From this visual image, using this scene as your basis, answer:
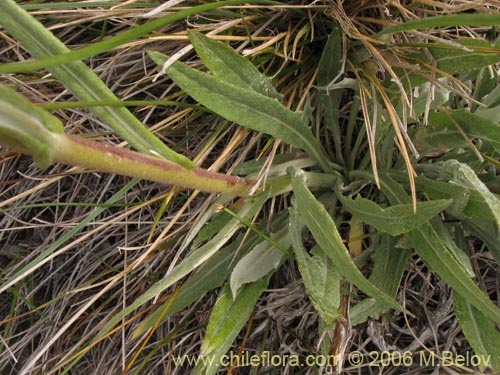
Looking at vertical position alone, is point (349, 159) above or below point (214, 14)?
below

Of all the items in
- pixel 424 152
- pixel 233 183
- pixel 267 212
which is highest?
pixel 233 183

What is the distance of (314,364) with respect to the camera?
1.02 m

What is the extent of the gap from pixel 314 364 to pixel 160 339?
33 centimetres

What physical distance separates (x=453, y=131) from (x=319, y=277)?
298 mm

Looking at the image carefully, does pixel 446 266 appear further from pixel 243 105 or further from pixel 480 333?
pixel 243 105

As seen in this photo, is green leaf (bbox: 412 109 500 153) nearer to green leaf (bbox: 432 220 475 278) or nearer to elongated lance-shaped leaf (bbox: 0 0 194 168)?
green leaf (bbox: 432 220 475 278)

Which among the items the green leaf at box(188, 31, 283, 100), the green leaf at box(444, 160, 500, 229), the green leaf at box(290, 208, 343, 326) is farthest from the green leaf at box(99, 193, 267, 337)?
the green leaf at box(444, 160, 500, 229)

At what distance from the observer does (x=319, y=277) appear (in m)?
0.81

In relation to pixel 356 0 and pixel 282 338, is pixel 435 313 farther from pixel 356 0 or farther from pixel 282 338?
pixel 356 0

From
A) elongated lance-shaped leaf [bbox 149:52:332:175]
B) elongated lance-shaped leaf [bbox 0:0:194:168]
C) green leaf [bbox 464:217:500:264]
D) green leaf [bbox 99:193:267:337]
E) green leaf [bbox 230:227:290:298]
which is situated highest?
elongated lance-shaped leaf [bbox 0:0:194:168]

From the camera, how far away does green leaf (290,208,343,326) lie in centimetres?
77

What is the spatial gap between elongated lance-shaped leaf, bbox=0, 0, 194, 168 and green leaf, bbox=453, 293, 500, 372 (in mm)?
534

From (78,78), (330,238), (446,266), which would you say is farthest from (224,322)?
(78,78)

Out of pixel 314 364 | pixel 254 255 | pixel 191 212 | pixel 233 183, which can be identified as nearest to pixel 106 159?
pixel 233 183
